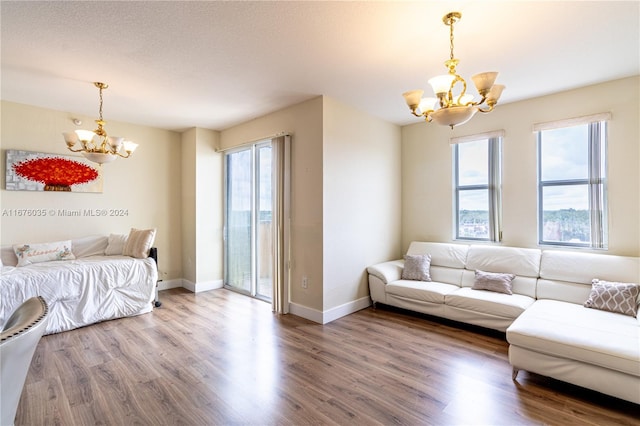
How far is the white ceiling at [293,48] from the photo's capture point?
86.0 inches

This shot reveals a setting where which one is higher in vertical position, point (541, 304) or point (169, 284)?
point (541, 304)

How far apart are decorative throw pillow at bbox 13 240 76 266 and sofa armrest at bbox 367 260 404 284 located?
4140mm

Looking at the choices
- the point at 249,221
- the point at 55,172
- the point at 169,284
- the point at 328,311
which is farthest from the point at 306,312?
the point at 55,172

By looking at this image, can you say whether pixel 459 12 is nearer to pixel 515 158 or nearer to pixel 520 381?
pixel 515 158

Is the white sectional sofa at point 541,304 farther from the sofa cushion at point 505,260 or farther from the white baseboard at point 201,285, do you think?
the white baseboard at point 201,285

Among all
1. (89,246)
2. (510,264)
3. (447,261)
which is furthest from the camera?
(89,246)

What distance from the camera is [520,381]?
2.52 metres

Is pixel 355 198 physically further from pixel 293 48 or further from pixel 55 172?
pixel 55 172

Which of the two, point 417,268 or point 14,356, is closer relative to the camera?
point 14,356

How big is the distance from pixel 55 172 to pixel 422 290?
5.24m

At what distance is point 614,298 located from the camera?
294 cm

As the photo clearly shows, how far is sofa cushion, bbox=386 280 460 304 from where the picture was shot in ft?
12.5

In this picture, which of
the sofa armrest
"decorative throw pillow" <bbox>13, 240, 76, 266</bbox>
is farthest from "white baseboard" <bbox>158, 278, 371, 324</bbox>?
"decorative throw pillow" <bbox>13, 240, 76, 266</bbox>

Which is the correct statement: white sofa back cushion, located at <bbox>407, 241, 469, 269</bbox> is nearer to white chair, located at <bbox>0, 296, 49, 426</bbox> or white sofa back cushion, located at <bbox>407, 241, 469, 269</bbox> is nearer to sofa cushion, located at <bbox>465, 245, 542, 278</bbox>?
sofa cushion, located at <bbox>465, 245, 542, 278</bbox>
